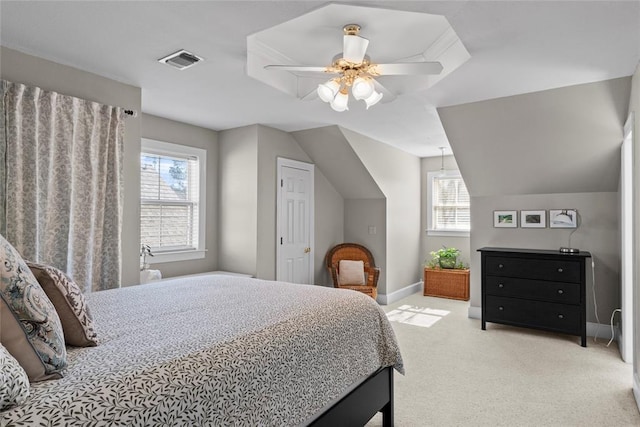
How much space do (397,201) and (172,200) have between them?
130 inches

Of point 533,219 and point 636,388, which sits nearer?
point 636,388

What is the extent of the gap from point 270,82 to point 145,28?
1083 mm

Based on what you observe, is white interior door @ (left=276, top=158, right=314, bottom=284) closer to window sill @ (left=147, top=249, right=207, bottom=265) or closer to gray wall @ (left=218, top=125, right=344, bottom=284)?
gray wall @ (left=218, top=125, right=344, bottom=284)

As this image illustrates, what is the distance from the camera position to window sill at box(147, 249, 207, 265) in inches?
161

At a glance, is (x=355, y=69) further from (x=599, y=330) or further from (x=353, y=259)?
(x=599, y=330)

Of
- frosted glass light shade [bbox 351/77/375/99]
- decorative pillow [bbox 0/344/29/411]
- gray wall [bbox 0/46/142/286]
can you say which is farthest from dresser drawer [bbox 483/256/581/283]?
decorative pillow [bbox 0/344/29/411]

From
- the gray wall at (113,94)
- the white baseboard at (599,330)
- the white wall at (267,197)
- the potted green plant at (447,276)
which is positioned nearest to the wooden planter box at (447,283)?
the potted green plant at (447,276)

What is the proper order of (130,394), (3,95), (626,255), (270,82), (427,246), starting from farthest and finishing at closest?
(427,246), (626,255), (270,82), (3,95), (130,394)

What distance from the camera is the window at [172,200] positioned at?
4.08m

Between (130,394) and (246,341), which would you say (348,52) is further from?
(130,394)

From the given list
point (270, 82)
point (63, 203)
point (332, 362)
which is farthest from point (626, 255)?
point (63, 203)

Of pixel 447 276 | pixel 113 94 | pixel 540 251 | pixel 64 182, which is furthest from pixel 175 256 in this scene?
pixel 540 251

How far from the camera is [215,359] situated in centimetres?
132

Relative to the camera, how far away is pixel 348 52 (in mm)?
2168
